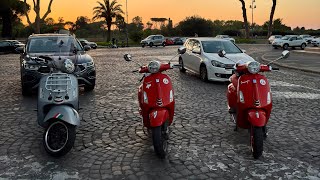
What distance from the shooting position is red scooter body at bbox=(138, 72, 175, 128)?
511 centimetres

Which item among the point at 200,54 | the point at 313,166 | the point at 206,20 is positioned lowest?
the point at 313,166

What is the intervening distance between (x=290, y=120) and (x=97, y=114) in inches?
151

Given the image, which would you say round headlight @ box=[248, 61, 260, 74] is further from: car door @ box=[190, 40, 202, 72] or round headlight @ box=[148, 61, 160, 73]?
car door @ box=[190, 40, 202, 72]

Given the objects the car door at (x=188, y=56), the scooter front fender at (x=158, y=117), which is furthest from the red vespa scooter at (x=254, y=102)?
the car door at (x=188, y=56)

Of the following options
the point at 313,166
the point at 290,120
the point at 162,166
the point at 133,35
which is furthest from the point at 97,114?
the point at 133,35

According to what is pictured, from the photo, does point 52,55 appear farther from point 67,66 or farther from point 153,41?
point 153,41

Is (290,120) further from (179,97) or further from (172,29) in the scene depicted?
(172,29)

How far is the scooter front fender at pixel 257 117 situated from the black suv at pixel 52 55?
526 cm

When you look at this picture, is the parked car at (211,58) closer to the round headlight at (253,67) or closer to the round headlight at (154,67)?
the round headlight at (253,67)

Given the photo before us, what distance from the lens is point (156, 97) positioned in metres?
5.18

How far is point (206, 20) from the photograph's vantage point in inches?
3233

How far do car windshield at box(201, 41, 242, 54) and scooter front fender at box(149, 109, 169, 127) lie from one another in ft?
26.9

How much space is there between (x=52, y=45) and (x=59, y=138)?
5.90 meters

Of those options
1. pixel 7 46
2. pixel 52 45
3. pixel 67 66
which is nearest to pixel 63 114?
pixel 67 66
